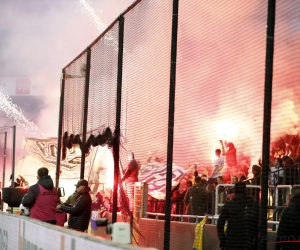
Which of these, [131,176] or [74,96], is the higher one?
[74,96]

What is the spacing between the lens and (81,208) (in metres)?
13.9

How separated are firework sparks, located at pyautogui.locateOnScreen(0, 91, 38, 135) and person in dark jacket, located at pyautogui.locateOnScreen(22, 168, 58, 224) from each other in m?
42.3

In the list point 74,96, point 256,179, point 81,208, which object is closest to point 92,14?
point 74,96

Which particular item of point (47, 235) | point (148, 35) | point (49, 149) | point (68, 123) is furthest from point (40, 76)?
point (47, 235)

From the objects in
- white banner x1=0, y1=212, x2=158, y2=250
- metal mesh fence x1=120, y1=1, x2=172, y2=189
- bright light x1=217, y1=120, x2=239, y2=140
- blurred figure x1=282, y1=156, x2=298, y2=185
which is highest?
metal mesh fence x1=120, y1=1, x2=172, y2=189

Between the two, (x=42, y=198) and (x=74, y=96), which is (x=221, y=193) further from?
(x=74, y=96)

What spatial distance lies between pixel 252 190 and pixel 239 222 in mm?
994

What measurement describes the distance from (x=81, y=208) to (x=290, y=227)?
5.54 meters

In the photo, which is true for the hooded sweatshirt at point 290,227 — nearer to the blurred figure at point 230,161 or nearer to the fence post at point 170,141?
the blurred figure at point 230,161

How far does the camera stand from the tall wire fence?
28.4ft

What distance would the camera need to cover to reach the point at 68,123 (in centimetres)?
1952

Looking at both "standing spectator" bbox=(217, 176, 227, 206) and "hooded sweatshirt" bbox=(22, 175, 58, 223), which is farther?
"hooded sweatshirt" bbox=(22, 175, 58, 223)

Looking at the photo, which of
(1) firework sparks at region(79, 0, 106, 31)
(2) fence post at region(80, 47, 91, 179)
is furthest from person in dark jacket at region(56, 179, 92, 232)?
(1) firework sparks at region(79, 0, 106, 31)

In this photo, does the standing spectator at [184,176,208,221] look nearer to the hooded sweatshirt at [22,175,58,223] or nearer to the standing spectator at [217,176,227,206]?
the standing spectator at [217,176,227,206]
